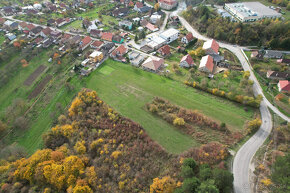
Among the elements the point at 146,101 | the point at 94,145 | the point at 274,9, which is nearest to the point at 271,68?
the point at 146,101

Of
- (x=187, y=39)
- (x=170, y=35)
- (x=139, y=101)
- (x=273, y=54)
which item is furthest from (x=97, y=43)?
(x=273, y=54)

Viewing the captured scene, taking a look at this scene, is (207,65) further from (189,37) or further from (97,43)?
(97,43)

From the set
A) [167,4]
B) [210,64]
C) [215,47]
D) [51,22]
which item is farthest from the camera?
[167,4]

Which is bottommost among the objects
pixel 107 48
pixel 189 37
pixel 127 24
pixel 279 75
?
pixel 107 48

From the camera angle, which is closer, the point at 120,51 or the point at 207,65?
the point at 207,65

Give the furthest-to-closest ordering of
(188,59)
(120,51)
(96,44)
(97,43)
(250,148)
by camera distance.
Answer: (97,43) → (96,44) → (120,51) → (188,59) → (250,148)

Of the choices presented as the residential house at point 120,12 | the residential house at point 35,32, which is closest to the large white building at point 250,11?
the residential house at point 120,12

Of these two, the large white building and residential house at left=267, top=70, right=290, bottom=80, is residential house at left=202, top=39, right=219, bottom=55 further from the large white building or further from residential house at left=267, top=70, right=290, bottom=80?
the large white building

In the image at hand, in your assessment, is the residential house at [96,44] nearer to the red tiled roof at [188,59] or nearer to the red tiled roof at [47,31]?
the red tiled roof at [47,31]
